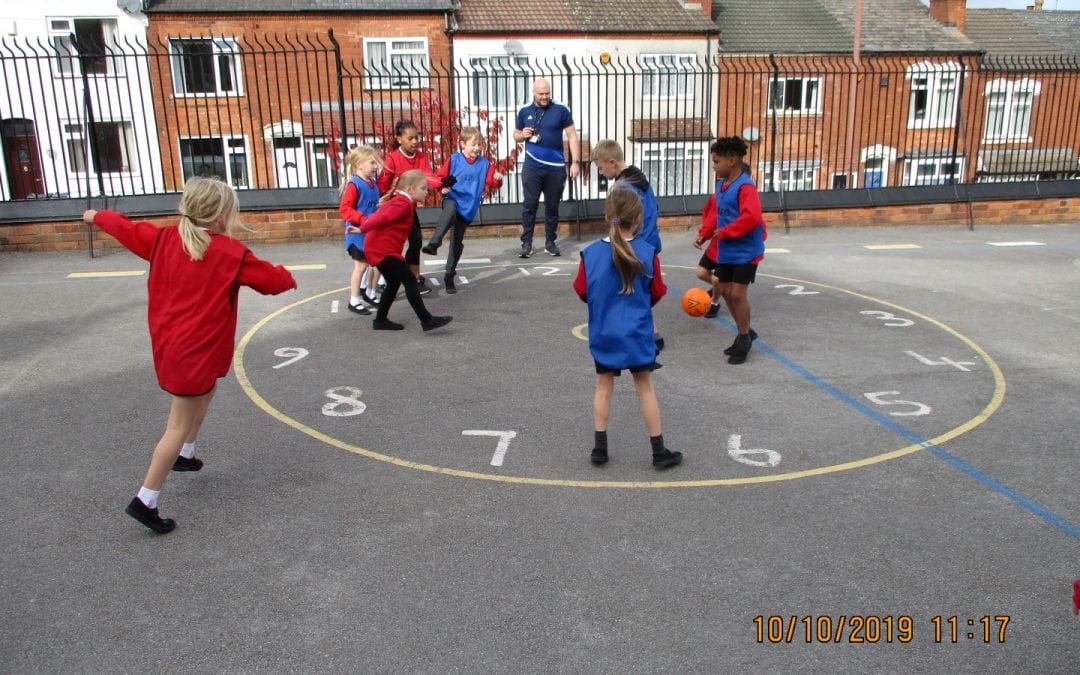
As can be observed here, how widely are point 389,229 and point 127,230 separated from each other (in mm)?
3640

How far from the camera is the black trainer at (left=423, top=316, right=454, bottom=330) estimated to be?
26.1 ft

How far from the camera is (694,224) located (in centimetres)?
1395

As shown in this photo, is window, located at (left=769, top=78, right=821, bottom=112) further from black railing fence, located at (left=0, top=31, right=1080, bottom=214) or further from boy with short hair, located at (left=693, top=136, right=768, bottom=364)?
boy with short hair, located at (left=693, top=136, right=768, bottom=364)

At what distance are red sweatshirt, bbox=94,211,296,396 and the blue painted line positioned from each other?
4027 millimetres

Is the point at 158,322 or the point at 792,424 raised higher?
the point at 158,322

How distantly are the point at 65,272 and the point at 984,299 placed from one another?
35.7ft

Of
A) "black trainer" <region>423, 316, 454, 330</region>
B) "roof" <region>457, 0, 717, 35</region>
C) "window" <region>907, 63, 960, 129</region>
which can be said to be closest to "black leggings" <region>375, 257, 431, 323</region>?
"black trainer" <region>423, 316, 454, 330</region>

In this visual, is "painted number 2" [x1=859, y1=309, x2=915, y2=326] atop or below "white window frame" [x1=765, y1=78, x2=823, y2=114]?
below

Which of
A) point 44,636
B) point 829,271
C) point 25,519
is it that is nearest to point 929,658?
point 44,636

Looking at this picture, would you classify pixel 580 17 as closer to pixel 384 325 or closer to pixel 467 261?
pixel 467 261

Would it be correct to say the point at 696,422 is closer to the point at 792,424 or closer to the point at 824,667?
the point at 792,424

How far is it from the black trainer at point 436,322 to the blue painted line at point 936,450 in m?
2.86

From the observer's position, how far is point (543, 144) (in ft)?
35.7

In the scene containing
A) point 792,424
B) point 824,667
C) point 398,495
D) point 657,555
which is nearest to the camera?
point 824,667
